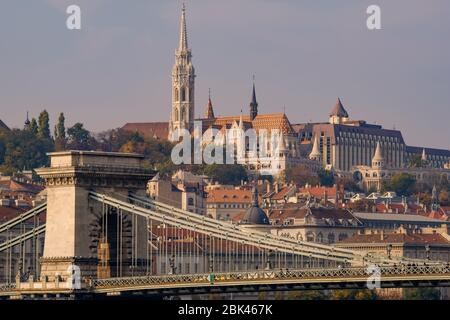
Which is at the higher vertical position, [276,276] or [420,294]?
[276,276]

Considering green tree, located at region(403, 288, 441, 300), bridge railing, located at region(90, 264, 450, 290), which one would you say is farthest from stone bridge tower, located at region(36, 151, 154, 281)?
green tree, located at region(403, 288, 441, 300)

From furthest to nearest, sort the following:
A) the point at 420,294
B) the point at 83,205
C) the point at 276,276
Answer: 1. the point at 420,294
2. the point at 83,205
3. the point at 276,276

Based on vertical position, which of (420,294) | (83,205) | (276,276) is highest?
(83,205)

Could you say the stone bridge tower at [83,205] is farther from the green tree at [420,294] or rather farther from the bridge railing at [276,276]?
the green tree at [420,294]

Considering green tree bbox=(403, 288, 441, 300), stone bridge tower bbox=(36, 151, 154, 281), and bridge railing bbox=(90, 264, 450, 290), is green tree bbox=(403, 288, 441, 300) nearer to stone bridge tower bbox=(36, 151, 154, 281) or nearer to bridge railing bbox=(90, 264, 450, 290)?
stone bridge tower bbox=(36, 151, 154, 281)

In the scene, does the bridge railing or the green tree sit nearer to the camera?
the bridge railing

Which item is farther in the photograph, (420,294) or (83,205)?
(420,294)

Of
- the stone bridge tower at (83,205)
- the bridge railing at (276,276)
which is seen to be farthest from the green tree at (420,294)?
the bridge railing at (276,276)

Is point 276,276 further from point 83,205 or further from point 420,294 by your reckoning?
point 420,294

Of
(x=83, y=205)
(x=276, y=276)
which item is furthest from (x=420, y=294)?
(x=276, y=276)
